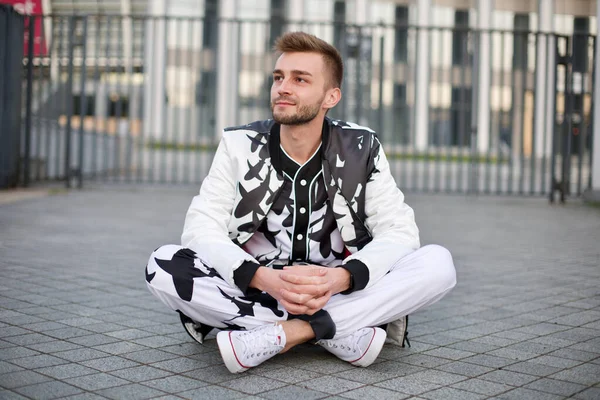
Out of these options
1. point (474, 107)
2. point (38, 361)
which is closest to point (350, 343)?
point (38, 361)

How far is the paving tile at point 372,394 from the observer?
9.64ft

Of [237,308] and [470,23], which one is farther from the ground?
[470,23]

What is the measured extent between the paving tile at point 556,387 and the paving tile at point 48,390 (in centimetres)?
173

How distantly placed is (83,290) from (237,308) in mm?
1838

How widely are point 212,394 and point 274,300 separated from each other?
26.1 inches

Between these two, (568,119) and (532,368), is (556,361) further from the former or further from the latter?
(568,119)

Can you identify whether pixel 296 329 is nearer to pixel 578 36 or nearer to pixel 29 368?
pixel 29 368

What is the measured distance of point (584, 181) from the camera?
65.8 ft

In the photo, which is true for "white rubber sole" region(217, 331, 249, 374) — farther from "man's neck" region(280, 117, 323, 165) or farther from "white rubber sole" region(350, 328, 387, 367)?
"man's neck" region(280, 117, 323, 165)

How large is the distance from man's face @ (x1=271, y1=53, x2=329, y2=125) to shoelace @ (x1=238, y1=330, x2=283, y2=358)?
95cm

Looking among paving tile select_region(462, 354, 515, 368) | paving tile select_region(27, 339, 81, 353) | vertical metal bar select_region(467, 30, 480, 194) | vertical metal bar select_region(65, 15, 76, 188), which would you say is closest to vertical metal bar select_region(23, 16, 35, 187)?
vertical metal bar select_region(65, 15, 76, 188)

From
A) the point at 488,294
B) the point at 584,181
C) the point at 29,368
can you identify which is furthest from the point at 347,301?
the point at 584,181

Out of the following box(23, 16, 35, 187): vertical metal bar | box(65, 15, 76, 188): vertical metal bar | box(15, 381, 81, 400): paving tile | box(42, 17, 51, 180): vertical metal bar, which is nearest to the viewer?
box(15, 381, 81, 400): paving tile

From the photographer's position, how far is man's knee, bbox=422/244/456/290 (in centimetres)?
347
